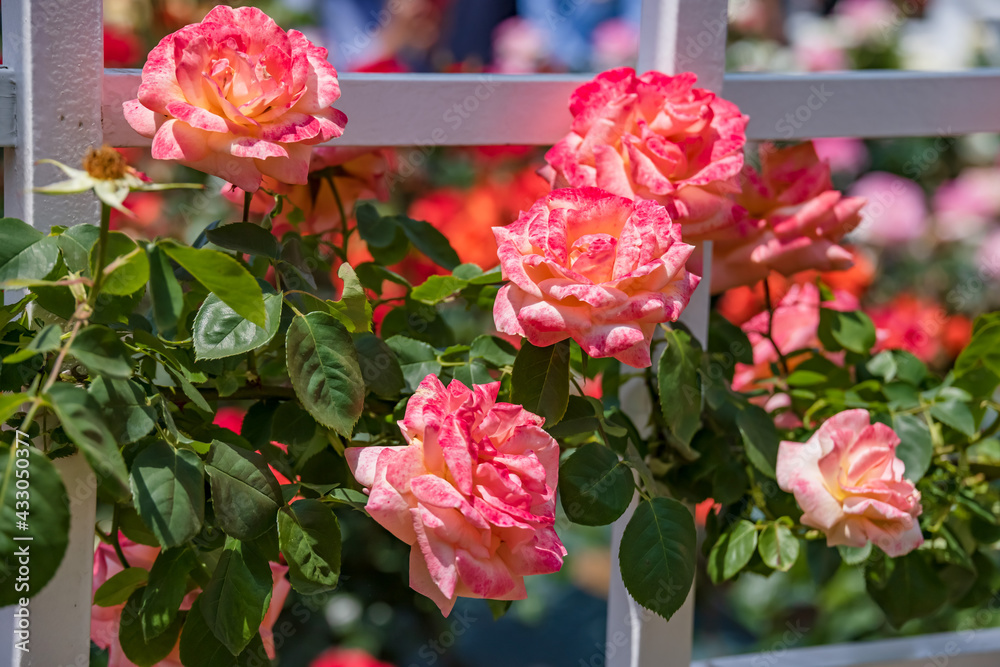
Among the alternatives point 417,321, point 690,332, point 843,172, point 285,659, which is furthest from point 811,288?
point 843,172

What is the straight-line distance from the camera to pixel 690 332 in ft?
2.44

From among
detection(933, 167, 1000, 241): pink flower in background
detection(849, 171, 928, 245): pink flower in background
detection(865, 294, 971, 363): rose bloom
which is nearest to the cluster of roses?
detection(865, 294, 971, 363): rose bloom

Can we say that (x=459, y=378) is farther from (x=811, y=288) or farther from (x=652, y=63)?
(x=811, y=288)

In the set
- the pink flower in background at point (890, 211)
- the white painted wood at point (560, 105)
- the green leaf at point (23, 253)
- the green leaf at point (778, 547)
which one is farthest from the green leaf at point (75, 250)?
the pink flower in background at point (890, 211)

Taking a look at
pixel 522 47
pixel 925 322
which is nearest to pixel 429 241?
pixel 925 322

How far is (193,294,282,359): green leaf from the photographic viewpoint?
53 centimetres

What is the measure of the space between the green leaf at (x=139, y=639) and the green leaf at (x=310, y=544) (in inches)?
5.1

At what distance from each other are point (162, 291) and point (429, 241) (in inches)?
13.8

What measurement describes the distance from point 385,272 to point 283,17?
4.25 ft

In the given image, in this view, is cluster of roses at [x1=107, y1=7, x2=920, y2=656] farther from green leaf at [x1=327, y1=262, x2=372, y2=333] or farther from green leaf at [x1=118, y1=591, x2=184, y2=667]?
green leaf at [x1=118, y1=591, x2=184, y2=667]

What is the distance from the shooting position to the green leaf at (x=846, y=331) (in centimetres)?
83

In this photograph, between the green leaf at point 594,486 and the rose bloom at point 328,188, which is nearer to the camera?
the green leaf at point 594,486

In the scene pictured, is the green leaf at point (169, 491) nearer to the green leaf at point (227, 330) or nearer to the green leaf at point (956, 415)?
the green leaf at point (227, 330)

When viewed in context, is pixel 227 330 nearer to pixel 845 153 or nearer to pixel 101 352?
pixel 101 352
